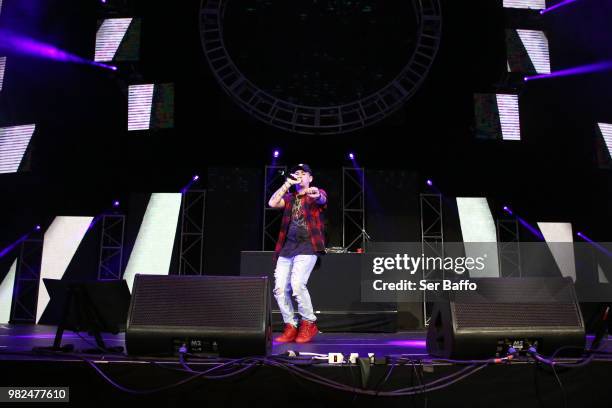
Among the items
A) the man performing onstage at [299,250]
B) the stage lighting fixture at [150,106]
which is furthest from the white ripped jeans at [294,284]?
the stage lighting fixture at [150,106]

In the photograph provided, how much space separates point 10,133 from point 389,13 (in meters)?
6.78

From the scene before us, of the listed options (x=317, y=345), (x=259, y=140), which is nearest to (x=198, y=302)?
(x=317, y=345)

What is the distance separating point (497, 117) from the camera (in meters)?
8.96

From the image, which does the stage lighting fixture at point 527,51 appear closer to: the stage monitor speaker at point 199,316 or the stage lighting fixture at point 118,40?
the stage lighting fixture at point 118,40

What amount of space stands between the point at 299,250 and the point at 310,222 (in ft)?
1.05

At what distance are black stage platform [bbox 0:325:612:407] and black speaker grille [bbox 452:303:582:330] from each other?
212 millimetres

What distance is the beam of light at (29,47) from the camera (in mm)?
8414

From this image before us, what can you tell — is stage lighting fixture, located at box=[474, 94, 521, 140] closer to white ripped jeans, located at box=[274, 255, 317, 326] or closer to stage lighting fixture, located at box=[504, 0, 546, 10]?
stage lighting fixture, located at box=[504, 0, 546, 10]

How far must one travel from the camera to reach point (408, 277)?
862 cm

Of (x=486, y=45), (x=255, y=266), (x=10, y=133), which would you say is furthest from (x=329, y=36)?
(x=10, y=133)

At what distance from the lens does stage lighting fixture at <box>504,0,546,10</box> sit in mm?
8914

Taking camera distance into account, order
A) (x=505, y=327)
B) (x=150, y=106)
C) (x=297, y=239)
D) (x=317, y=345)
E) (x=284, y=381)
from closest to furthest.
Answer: (x=284, y=381) → (x=505, y=327) → (x=317, y=345) → (x=297, y=239) → (x=150, y=106)

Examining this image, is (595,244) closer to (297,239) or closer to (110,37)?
(297,239)

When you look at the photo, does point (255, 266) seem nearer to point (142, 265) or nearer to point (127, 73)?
point (142, 265)
